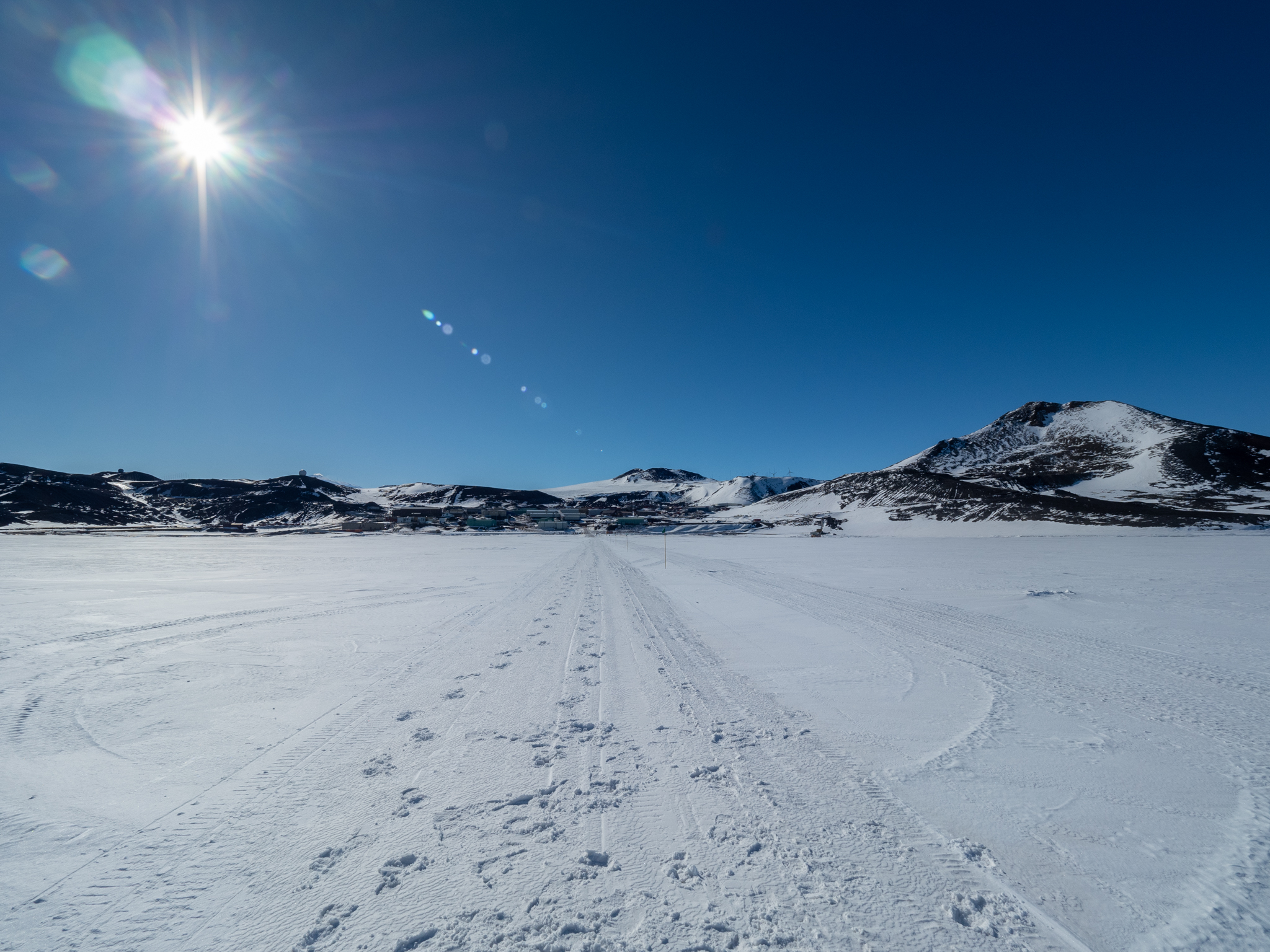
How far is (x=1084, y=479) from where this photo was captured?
4985 inches

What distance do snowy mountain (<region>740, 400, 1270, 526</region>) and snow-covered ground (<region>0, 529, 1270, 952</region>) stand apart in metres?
92.0

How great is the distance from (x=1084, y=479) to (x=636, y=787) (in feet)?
550

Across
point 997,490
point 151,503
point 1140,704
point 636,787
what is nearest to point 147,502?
point 151,503

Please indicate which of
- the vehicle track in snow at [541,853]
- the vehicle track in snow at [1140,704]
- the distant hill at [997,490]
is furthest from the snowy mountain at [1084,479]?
the vehicle track in snow at [541,853]

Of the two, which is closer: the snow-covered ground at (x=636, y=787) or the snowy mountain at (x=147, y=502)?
the snow-covered ground at (x=636, y=787)

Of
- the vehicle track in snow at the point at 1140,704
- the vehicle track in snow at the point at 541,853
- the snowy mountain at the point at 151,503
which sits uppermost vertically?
the snowy mountain at the point at 151,503

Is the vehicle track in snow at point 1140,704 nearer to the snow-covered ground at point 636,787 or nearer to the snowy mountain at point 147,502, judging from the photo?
the snow-covered ground at point 636,787

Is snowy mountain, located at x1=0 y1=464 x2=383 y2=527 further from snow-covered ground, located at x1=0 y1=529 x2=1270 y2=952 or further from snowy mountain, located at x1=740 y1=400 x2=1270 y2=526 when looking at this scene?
snow-covered ground, located at x1=0 y1=529 x2=1270 y2=952

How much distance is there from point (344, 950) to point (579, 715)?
344 centimetres

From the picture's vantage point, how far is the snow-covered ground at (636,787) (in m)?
2.96

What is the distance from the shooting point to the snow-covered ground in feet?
9.70

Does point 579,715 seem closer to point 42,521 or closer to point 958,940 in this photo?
point 958,940

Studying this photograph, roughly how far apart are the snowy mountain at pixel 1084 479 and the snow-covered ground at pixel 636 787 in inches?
3621

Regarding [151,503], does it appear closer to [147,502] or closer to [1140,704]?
[147,502]
